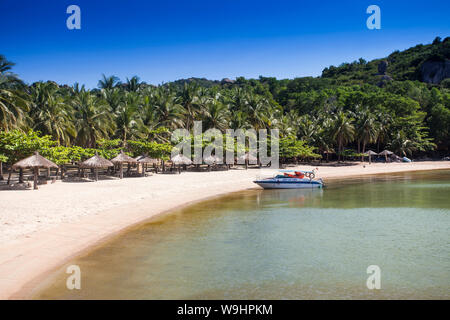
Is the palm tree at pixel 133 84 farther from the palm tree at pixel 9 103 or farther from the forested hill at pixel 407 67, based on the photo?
the forested hill at pixel 407 67

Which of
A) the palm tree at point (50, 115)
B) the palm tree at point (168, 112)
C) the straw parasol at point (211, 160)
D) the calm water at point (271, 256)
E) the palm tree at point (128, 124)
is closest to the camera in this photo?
the calm water at point (271, 256)

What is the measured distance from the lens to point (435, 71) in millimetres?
88000

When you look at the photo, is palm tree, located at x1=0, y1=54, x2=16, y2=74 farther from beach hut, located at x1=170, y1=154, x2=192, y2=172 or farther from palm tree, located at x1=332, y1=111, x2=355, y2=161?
palm tree, located at x1=332, y1=111, x2=355, y2=161

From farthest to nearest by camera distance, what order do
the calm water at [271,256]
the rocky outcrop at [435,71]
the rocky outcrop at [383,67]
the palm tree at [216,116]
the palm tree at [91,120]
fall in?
the rocky outcrop at [383,67] < the rocky outcrop at [435,71] < the palm tree at [216,116] < the palm tree at [91,120] < the calm water at [271,256]

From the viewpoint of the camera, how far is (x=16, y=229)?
12.4m

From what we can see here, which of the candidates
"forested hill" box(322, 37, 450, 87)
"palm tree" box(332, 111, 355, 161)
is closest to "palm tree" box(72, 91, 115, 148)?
"palm tree" box(332, 111, 355, 161)

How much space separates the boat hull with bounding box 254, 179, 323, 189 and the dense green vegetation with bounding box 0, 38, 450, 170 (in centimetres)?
1133

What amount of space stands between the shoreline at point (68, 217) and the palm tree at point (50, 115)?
1518 centimetres

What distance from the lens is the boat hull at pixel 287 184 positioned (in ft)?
95.5

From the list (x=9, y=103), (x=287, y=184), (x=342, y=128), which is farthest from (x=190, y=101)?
(x=9, y=103)

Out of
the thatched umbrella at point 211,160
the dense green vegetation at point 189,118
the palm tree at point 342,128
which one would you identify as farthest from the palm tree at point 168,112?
the palm tree at point 342,128

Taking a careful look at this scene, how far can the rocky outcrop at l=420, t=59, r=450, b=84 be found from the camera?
8712cm

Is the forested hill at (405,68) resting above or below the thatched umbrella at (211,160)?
above
